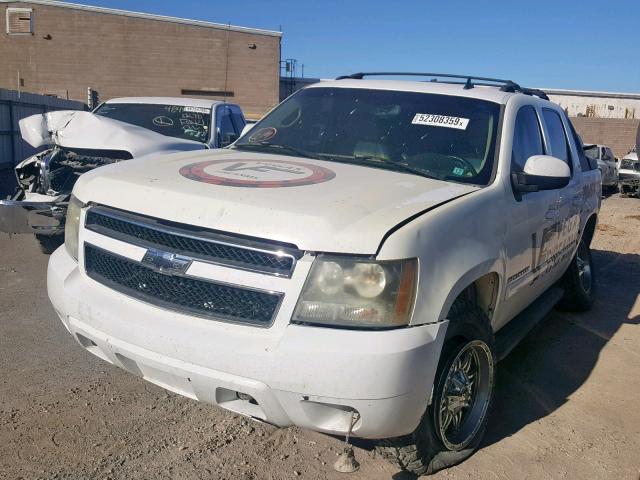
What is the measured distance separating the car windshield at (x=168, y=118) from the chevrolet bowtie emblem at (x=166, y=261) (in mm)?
5526

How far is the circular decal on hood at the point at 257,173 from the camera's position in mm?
3002

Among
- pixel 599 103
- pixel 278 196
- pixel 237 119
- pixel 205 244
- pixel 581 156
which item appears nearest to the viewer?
pixel 205 244

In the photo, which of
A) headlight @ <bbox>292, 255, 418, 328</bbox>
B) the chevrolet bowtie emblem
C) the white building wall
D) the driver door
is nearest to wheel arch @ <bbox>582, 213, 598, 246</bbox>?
the driver door

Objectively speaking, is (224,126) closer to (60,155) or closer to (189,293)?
(60,155)

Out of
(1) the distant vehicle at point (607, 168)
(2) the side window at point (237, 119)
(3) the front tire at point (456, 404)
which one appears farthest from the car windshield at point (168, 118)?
(1) the distant vehicle at point (607, 168)

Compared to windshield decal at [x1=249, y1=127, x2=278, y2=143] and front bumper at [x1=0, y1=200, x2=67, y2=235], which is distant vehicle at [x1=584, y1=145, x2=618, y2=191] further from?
windshield decal at [x1=249, y1=127, x2=278, y2=143]

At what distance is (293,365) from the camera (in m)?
2.42

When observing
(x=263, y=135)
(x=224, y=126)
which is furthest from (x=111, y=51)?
(x=263, y=135)

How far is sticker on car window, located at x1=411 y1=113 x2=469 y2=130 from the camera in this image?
149 inches

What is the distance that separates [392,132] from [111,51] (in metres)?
32.1

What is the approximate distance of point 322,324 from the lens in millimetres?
2465

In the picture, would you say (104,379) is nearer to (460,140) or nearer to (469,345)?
(469,345)

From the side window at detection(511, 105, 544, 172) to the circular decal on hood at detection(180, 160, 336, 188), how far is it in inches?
46.6

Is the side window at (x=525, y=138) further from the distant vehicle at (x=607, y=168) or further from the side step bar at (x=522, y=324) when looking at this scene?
the distant vehicle at (x=607, y=168)
